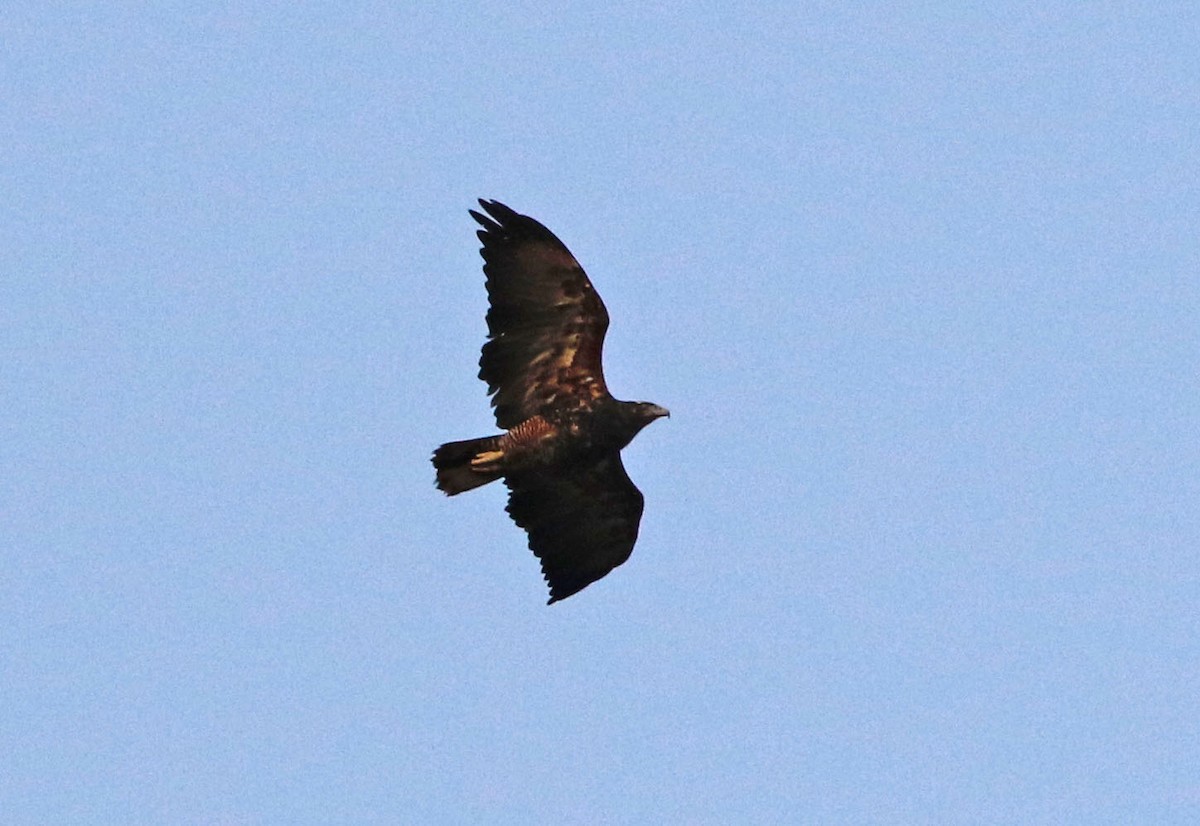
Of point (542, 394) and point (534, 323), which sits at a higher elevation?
point (534, 323)

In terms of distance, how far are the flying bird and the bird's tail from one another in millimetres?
11

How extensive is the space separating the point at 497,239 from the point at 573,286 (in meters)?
0.97

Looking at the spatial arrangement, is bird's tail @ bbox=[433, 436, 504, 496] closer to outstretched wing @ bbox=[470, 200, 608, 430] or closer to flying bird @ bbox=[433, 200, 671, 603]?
flying bird @ bbox=[433, 200, 671, 603]

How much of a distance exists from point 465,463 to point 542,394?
119 centimetres

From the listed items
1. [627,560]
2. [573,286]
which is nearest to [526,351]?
[573,286]

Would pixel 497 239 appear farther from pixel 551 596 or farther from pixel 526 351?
pixel 551 596

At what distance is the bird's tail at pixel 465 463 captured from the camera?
28.7 metres

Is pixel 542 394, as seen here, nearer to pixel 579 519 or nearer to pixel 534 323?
pixel 534 323

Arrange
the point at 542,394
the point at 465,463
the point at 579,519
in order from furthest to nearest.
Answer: the point at 579,519 → the point at 542,394 → the point at 465,463

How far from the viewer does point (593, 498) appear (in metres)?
29.8

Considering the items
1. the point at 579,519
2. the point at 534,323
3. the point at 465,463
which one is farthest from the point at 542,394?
the point at 579,519

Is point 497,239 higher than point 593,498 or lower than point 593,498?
higher

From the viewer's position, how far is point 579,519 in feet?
98.1

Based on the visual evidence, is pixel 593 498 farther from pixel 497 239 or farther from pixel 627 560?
pixel 497 239
